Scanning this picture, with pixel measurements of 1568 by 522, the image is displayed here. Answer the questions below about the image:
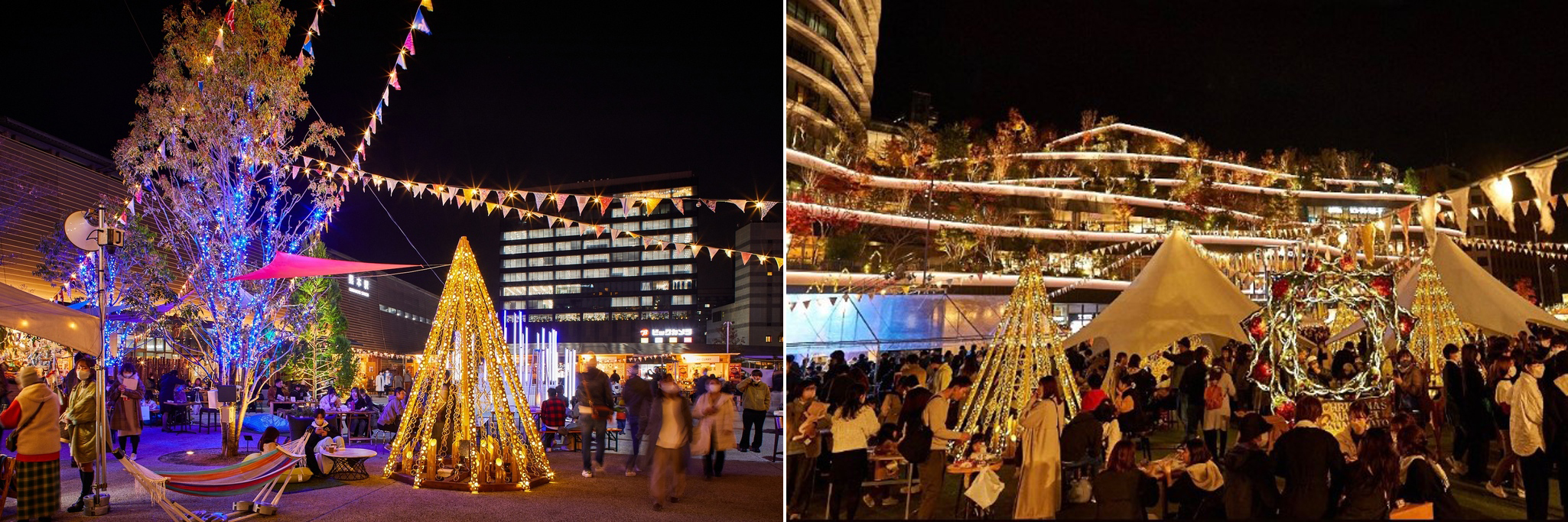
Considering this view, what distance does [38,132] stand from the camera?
85.8ft

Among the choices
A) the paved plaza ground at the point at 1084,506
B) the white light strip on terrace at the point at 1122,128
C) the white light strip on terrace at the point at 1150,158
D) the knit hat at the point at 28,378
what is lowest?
the paved plaza ground at the point at 1084,506

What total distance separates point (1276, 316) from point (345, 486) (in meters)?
9.74

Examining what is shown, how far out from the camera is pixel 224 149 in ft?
45.0

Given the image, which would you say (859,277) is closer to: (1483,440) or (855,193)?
(855,193)

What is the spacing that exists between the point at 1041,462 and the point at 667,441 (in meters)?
3.55

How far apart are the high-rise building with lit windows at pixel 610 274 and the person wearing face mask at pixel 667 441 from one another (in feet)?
365

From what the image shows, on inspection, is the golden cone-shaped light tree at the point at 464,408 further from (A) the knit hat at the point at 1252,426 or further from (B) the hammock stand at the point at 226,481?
(A) the knit hat at the point at 1252,426

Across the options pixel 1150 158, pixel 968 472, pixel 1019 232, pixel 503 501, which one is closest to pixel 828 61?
pixel 1019 232

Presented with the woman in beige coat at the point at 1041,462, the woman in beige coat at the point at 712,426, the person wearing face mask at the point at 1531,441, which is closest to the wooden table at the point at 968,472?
the woman in beige coat at the point at 1041,462

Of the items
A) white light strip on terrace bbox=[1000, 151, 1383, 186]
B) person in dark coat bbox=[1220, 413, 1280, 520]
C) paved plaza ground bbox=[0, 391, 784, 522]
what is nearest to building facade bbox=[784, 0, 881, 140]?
white light strip on terrace bbox=[1000, 151, 1383, 186]

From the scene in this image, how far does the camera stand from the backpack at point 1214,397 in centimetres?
1081

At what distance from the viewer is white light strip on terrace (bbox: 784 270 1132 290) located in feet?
104

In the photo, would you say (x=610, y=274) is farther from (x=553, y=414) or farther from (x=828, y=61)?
(x=553, y=414)

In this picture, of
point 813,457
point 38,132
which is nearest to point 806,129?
point 38,132
